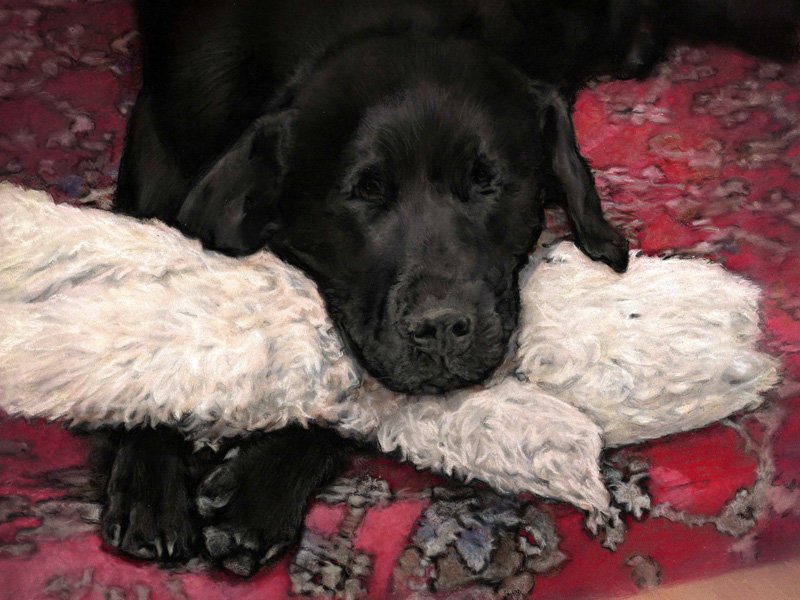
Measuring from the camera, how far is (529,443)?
1027 mm

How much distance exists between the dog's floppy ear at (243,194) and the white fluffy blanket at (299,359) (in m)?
0.06

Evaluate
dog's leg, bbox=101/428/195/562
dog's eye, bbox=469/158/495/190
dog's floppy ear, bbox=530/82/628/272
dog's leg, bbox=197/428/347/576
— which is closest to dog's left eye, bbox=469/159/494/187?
dog's eye, bbox=469/158/495/190

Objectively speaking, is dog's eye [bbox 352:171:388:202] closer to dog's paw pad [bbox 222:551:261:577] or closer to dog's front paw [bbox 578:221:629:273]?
dog's front paw [bbox 578:221:629:273]

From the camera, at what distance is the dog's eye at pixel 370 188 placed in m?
1.22

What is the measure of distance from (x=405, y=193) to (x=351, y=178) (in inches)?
2.9

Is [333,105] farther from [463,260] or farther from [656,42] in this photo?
[656,42]

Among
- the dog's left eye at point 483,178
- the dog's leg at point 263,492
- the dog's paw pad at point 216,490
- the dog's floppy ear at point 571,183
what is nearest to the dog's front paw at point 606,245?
the dog's floppy ear at point 571,183

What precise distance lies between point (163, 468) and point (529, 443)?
16.1 inches

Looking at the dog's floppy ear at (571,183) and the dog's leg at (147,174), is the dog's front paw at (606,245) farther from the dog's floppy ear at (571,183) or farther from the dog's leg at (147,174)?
the dog's leg at (147,174)

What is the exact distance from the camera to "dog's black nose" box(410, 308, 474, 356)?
108 centimetres

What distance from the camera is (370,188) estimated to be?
1.23 metres

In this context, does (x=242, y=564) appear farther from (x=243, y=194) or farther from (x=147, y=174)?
(x=147, y=174)

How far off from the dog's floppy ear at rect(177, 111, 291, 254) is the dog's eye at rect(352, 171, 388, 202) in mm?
126

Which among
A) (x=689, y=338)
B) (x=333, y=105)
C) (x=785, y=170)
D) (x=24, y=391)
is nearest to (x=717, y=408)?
(x=689, y=338)
